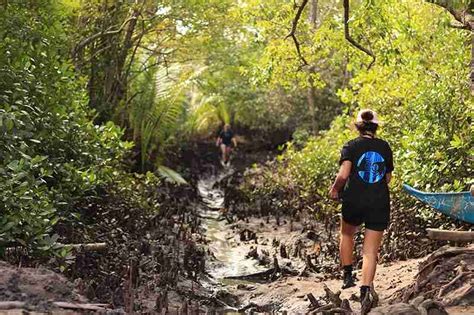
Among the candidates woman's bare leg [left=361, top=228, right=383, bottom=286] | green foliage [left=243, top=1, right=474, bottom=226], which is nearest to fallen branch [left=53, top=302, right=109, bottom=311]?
woman's bare leg [left=361, top=228, right=383, bottom=286]

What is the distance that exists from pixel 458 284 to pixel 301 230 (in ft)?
15.8

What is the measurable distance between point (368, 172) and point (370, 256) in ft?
2.22

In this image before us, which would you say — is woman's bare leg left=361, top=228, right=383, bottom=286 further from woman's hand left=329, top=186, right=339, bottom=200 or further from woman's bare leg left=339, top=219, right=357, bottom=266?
woman's hand left=329, top=186, right=339, bottom=200

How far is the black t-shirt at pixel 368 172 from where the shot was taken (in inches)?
216

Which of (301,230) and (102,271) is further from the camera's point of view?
(301,230)

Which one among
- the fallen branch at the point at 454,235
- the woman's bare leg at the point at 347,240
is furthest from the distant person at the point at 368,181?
the fallen branch at the point at 454,235

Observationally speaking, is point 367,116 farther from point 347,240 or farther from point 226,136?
point 226,136

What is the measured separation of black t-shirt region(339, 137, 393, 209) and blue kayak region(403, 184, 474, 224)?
3.11 feet

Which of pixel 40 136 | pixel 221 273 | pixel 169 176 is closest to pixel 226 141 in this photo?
pixel 169 176

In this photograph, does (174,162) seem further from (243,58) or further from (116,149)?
(116,149)

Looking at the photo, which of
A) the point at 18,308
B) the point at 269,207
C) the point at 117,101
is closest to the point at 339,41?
the point at 269,207

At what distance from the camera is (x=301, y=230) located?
9.69 metres

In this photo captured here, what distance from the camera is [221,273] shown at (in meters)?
7.95

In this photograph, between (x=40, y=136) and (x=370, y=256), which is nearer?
(x=370, y=256)
